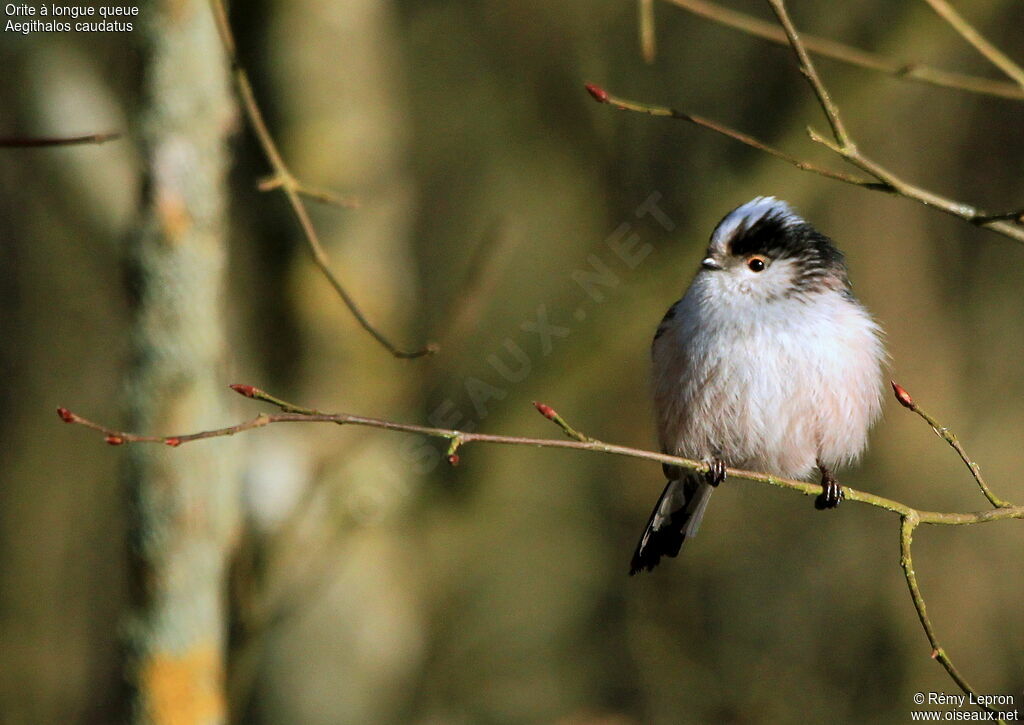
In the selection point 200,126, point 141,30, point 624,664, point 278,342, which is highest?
point 141,30

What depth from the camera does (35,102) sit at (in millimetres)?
3969

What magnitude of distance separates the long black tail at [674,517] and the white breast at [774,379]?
1.12 ft

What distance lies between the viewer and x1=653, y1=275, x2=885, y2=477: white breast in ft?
12.7

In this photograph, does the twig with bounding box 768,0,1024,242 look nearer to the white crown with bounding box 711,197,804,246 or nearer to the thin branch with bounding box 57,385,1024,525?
the thin branch with bounding box 57,385,1024,525

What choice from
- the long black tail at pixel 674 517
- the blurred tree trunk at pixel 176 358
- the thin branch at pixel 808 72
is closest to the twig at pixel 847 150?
the thin branch at pixel 808 72

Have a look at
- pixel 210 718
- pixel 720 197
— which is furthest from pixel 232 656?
pixel 720 197

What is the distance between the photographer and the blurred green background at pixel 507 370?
15.4ft

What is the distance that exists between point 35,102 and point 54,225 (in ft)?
22.0

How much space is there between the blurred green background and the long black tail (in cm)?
71

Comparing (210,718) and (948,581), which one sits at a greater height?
(210,718)

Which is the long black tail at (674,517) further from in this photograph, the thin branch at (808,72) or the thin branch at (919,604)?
the thin branch at (808,72)

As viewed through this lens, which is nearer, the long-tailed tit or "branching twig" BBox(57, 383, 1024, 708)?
"branching twig" BBox(57, 383, 1024, 708)

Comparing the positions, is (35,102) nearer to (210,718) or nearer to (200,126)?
(200,126)

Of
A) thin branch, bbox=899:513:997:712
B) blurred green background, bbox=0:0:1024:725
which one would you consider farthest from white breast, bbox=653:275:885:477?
thin branch, bbox=899:513:997:712
